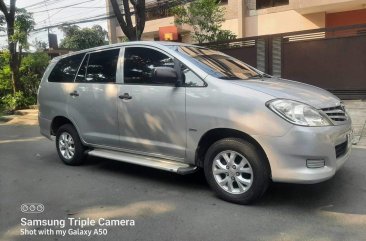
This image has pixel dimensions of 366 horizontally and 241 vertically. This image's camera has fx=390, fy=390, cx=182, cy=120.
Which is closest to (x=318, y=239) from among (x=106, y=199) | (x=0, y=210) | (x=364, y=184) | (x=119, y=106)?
(x=364, y=184)

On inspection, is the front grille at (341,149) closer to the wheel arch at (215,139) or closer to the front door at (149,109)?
the wheel arch at (215,139)

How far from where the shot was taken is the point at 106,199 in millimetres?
4578

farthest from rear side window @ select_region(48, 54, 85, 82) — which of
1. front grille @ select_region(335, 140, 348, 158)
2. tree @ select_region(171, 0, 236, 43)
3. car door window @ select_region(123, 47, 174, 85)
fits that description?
tree @ select_region(171, 0, 236, 43)

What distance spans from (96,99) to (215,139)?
200 cm

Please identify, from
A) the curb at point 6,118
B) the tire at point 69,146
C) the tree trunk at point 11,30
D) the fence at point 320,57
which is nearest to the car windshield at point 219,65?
the tire at point 69,146

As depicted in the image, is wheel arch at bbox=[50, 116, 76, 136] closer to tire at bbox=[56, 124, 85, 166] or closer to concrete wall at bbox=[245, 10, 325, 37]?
tire at bbox=[56, 124, 85, 166]

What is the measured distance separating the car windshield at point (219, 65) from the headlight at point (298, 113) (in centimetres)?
80

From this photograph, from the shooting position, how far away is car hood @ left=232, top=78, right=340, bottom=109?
4016 mm

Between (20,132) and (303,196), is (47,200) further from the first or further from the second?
(20,132)

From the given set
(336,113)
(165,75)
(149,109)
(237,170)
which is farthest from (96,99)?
(336,113)

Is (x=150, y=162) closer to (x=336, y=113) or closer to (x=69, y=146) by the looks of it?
(x=69, y=146)

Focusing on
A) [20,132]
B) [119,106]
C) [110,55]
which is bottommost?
[20,132]

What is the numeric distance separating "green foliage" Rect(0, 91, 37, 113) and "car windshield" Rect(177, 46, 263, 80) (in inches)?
483

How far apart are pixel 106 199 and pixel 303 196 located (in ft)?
7.44
